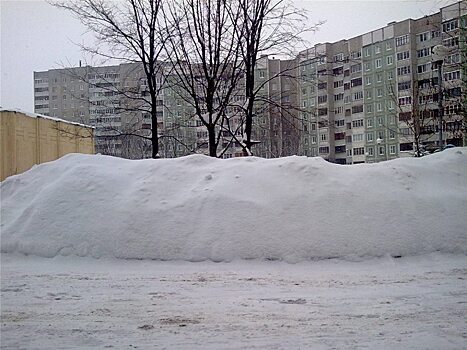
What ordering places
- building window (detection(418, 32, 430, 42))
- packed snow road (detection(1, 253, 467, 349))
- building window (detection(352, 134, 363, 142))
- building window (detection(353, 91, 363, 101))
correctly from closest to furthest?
packed snow road (detection(1, 253, 467, 349)) → building window (detection(418, 32, 430, 42)) → building window (detection(352, 134, 363, 142)) → building window (detection(353, 91, 363, 101))

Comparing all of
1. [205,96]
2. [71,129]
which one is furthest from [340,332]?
[71,129]

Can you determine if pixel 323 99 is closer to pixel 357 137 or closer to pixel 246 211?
pixel 357 137

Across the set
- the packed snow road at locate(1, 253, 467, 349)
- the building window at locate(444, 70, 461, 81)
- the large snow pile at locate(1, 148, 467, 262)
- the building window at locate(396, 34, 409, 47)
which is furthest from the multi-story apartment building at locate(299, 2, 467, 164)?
the packed snow road at locate(1, 253, 467, 349)

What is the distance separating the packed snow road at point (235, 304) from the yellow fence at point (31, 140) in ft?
37.7

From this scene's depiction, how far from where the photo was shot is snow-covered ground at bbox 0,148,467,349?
512cm

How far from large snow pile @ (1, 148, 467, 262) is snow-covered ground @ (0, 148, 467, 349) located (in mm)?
24

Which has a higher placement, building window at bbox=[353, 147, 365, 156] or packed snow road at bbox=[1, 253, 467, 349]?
building window at bbox=[353, 147, 365, 156]

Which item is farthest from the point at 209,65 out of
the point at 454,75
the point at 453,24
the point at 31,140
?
the point at 454,75

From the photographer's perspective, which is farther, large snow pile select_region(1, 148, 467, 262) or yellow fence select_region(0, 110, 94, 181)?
yellow fence select_region(0, 110, 94, 181)

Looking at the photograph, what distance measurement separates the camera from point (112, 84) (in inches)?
775

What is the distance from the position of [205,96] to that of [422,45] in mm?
47083

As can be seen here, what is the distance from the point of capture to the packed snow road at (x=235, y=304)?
482cm

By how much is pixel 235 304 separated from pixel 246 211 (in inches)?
117

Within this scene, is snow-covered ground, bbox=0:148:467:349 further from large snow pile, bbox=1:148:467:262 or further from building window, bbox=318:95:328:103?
building window, bbox=318:95:328:103
